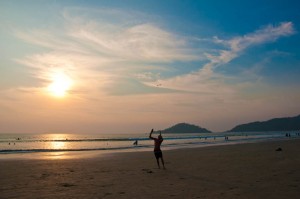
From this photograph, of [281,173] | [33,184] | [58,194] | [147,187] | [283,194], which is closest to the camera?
[283,194]

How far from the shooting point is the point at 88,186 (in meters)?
11.8

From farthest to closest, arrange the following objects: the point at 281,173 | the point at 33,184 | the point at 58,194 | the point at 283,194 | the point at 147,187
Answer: the point at 281,173 < the point at 33,184 < the point at 147,187 < the point at 58,194 < the point at 283,194

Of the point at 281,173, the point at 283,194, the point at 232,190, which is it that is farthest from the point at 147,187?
the point at 281,173

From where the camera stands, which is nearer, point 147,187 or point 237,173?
point 147,187

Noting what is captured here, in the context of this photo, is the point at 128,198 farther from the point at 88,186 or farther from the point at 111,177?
the point at 111,177

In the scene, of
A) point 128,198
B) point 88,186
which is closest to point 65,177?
point 88,186

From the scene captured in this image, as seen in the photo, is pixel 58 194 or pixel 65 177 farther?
pixel 65 177

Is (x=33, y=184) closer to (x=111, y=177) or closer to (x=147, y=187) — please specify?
(x=111, y=177)

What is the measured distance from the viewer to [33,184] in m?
12.4

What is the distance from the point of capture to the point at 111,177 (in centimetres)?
1427

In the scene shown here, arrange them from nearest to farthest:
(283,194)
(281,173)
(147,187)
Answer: (283,194)
(147,187)
(281,173)

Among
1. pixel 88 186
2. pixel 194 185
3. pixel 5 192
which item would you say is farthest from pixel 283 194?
pixel 5 192

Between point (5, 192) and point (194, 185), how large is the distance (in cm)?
689

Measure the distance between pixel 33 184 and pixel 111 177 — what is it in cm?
351
